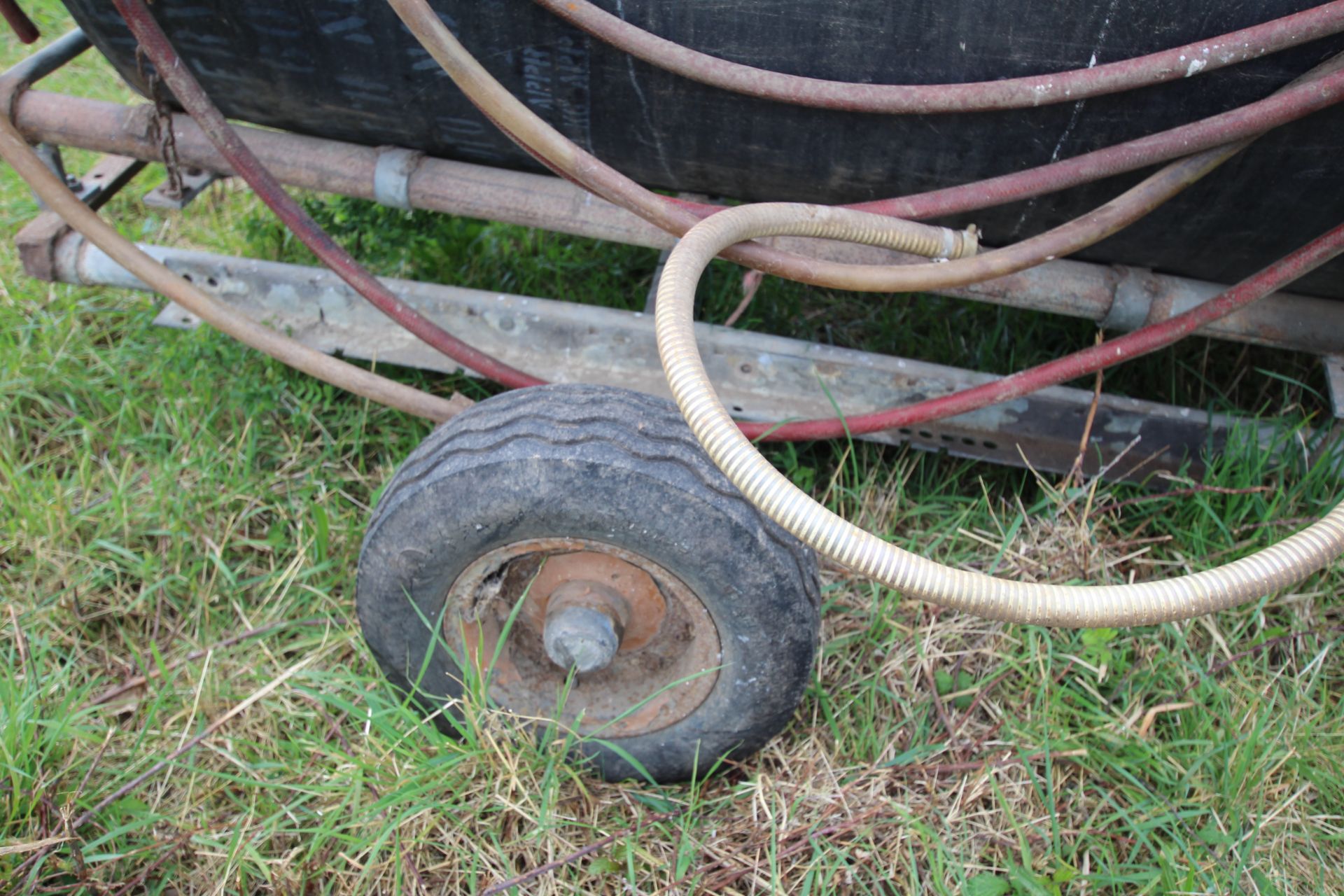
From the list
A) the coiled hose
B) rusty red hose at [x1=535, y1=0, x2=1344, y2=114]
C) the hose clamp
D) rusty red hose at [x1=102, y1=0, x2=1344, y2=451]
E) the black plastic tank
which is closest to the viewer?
the coiled hose

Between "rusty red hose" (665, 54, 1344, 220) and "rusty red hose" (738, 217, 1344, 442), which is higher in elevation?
"rusty red hose" (665, 54, 1344, 220)

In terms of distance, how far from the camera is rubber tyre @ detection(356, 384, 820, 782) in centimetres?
142

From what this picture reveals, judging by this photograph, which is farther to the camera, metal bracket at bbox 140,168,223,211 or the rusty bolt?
metal bracket at bbox 140,168,223,211

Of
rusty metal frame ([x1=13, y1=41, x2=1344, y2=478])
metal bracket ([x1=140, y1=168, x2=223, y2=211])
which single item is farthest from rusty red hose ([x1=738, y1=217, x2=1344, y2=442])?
metal bracket ([x1=140, y1=168, x2=223, y2=211])

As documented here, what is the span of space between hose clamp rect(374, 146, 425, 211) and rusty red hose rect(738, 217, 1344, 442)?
0.78 m

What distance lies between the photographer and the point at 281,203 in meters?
1.76

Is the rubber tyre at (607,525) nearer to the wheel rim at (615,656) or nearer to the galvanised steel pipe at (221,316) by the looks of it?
the wheel rim at (615,656)

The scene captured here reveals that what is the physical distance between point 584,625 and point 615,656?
152mm

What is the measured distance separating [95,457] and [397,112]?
45.9 inches

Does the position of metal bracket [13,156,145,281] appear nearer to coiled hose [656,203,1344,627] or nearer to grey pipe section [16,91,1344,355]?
grey pipe section [16,91,1344,355]

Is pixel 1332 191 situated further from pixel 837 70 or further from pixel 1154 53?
pixel 837 70

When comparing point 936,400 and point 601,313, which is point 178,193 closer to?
point 601,313

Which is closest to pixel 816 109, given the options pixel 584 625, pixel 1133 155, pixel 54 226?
pixel 1133 155

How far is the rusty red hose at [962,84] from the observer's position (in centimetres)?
137
